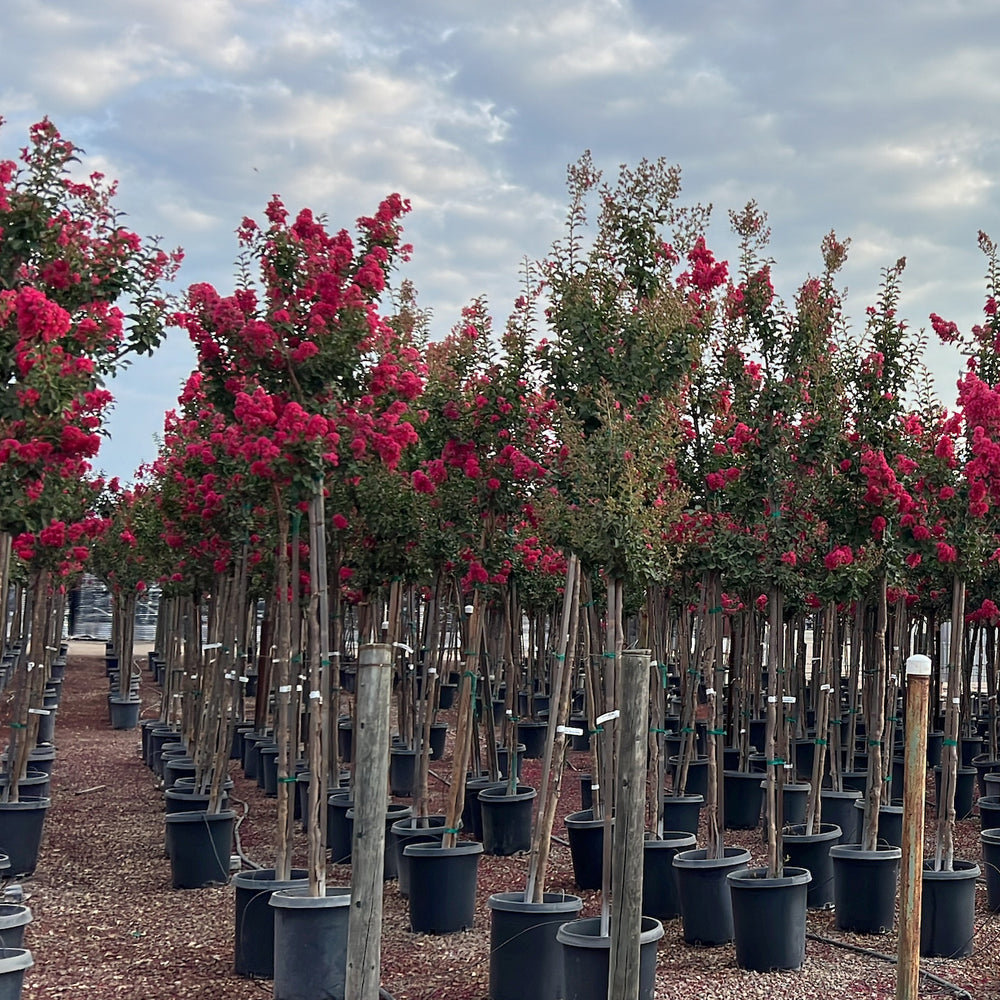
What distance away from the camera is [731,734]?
12.1 m

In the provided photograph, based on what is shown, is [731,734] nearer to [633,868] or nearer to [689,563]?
[689,563]

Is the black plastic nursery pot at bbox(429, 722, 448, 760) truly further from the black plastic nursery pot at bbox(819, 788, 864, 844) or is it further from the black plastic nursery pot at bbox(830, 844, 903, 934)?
the black plastic nursery pot at bbox(830, 844, 903, 934)

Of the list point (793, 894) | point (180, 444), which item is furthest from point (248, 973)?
point (180, 444)

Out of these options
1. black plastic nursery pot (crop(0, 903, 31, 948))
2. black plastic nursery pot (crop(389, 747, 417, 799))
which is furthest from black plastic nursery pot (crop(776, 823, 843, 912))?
black plastic nursery pot (crop(0, 903, 31, 948))

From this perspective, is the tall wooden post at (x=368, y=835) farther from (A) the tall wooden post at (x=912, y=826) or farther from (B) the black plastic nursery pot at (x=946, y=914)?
(B) the black plastic nursery pot at (x=946, y=914)

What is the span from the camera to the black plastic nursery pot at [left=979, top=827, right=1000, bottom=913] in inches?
293

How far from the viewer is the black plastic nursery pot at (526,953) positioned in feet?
18.0

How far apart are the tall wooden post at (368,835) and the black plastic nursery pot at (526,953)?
1860mm

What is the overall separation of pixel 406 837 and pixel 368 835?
394 cm

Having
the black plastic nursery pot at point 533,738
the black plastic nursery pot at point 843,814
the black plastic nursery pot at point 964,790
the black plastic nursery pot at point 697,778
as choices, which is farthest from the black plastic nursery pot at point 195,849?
the black plastic nursery pot at point 964,790

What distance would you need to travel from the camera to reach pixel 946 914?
6.54 m

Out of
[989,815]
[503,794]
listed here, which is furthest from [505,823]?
[989,815]

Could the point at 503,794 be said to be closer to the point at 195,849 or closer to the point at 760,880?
the point at 195,849

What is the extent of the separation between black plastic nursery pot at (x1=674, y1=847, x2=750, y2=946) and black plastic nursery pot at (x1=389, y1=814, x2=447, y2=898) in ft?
5.11
